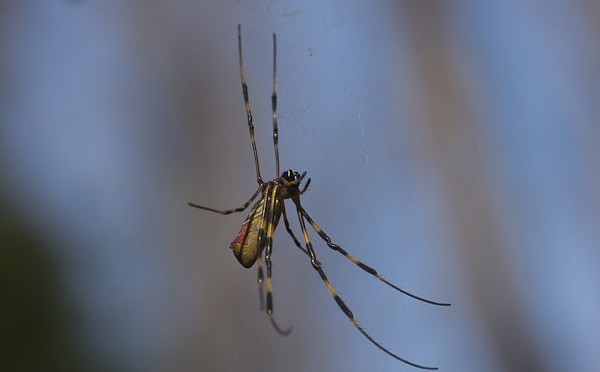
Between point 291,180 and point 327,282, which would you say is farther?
point 327,282

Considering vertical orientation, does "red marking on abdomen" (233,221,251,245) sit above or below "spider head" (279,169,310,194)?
below

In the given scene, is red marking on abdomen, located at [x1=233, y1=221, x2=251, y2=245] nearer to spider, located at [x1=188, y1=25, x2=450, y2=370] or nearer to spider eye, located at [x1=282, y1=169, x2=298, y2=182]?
spider, located at [x1=188, y1=25, x2=450, y2=370]

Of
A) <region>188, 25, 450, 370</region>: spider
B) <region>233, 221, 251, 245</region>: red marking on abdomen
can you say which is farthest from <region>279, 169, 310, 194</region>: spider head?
<region>233, 221, 251, 245</region>: red marking on abdomen

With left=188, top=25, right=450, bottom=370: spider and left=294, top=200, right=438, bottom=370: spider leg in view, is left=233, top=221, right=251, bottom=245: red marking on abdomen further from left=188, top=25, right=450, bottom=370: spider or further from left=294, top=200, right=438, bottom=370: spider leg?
left=294, top=200, right=438, bottom=370: spider leg

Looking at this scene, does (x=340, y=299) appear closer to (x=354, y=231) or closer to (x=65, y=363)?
(x=354, y=231)

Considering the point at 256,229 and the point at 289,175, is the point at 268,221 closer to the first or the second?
the point at 256,229

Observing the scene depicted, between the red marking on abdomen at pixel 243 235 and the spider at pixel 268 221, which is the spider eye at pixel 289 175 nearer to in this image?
the spider at pixel 268 221

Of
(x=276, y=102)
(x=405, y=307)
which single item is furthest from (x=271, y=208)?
(x=405, y=307)

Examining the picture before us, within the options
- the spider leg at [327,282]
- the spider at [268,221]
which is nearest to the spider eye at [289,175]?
the spider at [268,221]

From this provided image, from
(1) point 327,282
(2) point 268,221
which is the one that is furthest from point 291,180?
(1) point 327,282
